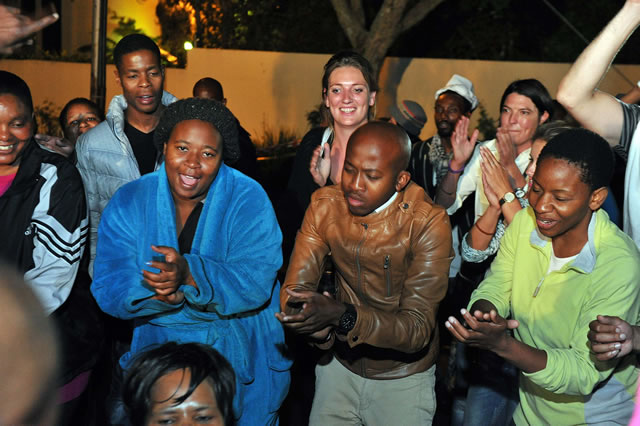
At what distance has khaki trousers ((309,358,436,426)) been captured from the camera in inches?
133

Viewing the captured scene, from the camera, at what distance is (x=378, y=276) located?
331 cm

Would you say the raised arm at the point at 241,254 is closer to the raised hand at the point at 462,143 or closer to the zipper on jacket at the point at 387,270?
the zipper on jacket at the point at 387,270

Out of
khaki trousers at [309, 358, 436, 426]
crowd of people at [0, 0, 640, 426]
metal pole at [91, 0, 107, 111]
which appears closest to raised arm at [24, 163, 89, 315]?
crowd of people at [0, 0, 640, 426]

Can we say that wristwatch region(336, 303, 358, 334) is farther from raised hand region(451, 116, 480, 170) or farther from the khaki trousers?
raised hand region(451, 116, 480, 170)

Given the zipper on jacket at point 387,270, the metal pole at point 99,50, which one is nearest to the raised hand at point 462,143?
the zipper on jacket at point 387,270

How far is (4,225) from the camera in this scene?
3311 millimetres

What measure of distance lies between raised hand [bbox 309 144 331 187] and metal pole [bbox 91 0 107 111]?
6377 mm

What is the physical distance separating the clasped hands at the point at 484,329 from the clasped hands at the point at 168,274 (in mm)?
1114

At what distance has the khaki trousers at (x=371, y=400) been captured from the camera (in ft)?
11.1

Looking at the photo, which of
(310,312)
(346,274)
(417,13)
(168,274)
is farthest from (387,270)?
(417,13)

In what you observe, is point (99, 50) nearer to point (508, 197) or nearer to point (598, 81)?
point (508, 197)

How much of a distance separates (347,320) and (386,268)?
43 centimetres

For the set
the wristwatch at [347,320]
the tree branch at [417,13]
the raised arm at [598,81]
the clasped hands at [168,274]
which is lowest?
the wristwatch at [347,320]

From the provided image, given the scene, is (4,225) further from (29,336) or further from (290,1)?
(290,1)
